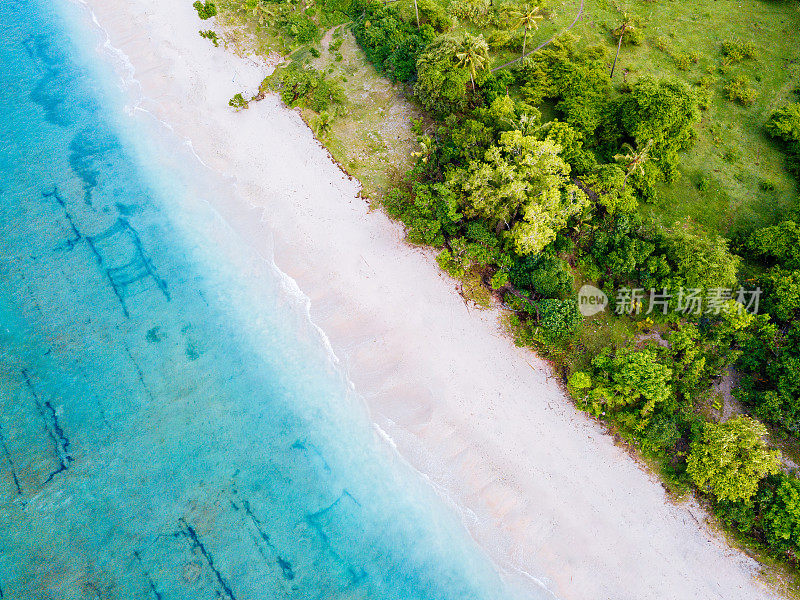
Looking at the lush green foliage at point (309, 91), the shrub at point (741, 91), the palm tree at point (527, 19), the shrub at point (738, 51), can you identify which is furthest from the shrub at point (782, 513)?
the lush green foliage at point (309, 91)

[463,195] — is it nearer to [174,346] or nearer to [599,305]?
[599,305]

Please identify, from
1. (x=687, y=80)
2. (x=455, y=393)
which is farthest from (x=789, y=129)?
(x=455, y=393)

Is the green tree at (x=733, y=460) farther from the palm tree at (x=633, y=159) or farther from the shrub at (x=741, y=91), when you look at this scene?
the shrub at (x=741, y=91)

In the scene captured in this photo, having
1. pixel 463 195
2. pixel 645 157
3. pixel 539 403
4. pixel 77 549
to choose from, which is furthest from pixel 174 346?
pixel 645 157

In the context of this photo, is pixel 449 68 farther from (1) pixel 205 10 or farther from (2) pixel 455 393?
(1) pixel 205 10

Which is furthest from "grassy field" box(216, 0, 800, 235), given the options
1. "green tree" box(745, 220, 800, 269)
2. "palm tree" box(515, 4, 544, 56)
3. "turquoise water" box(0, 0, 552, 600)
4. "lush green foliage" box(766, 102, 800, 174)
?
"turquoise water" box(0, 0, 552, 600)

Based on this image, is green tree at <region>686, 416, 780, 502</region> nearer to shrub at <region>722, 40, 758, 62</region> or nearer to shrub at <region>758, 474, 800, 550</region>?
shrub at <region>758, 474, 800, 550</region>
